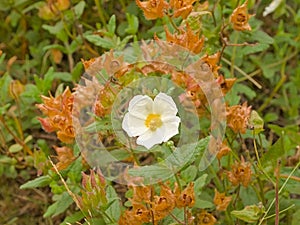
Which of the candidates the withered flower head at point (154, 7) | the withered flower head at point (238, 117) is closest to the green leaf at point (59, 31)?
the withered flower head at point (154, 7)

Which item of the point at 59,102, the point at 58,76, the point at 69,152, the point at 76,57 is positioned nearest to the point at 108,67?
the point at 59,102

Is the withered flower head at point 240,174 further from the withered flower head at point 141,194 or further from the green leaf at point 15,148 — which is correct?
the green leaf at point 15,148

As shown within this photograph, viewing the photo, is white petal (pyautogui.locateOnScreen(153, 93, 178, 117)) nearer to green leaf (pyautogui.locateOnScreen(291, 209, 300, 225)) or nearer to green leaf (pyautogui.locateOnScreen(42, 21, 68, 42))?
green leaf (pyautogui.locateOnScreen(291, 209, 300, 225))

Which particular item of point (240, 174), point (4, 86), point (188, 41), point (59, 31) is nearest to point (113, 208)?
point (240, 174)

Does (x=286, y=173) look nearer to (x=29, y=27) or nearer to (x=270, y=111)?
(x=270, y=111)

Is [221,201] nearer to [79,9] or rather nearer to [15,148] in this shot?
[15,148]

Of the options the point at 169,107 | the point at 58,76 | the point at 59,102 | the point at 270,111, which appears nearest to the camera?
the point at 169,107
